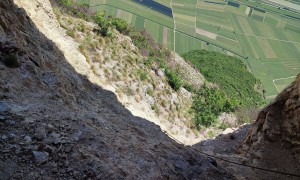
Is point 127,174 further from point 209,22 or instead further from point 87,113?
point 209,22

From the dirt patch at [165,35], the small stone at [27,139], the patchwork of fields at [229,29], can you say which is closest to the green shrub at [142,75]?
the small stone at [27,139]

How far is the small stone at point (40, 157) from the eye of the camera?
31.9ft

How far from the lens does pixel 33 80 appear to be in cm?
1397

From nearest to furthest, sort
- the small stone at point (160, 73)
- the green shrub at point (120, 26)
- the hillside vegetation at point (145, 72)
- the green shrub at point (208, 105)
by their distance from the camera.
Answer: the hillside vegetation at point (145, 72), the green shrub at point (208, 105), the small stone at point (160, 73), the green shrub at point (120, 26)

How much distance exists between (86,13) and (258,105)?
24.9 m

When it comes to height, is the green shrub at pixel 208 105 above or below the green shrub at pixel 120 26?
below

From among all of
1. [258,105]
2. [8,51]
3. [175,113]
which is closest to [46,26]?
[8,51]

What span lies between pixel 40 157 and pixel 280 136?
11.9 metres

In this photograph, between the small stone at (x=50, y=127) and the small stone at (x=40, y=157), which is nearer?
the small stone at (x=40, y=157)

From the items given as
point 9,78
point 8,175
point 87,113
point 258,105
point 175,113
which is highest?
point 9,78

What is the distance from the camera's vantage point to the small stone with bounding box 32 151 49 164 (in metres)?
9.73

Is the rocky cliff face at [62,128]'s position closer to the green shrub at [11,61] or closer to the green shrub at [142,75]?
the green shrub at [11,61]

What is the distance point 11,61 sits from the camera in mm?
13266

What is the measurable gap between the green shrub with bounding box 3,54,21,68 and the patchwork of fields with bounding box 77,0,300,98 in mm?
41235
